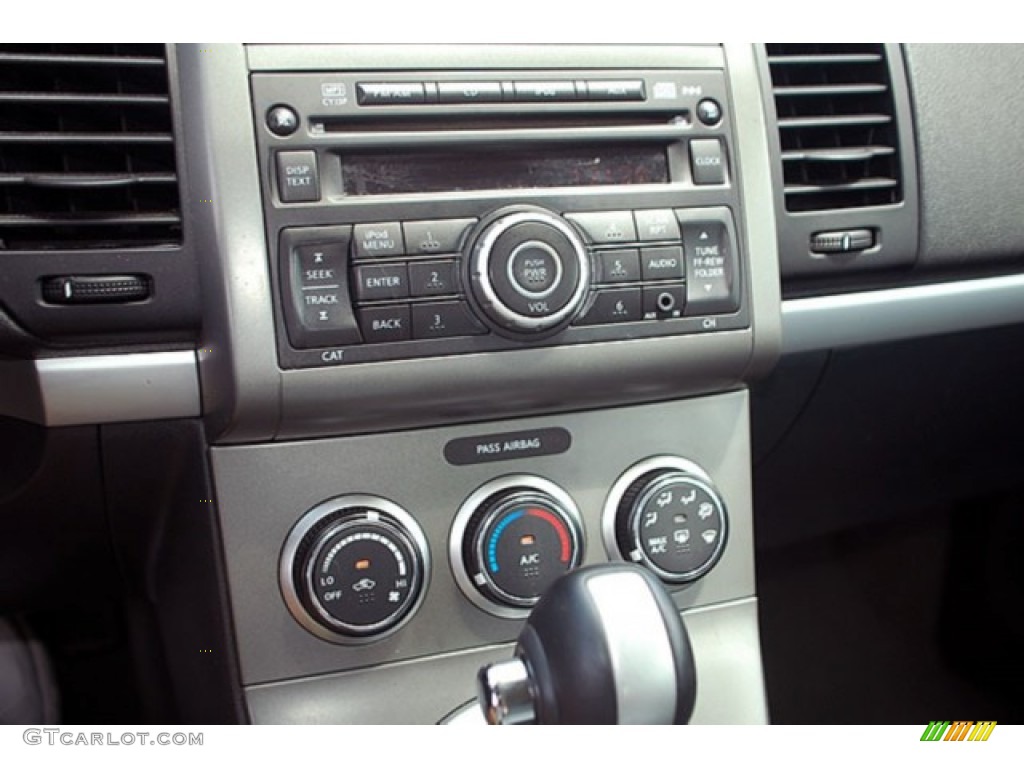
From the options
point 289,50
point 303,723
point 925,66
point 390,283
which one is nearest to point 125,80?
point 289,50

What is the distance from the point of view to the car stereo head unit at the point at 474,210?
642mm

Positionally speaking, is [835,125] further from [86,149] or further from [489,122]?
[86,149]

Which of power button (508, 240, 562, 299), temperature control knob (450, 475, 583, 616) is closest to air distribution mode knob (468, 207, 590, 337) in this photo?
power button (508, 240, 562, 299)

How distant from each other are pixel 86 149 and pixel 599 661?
464 mm

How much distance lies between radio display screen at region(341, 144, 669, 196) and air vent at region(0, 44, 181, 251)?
0.14m

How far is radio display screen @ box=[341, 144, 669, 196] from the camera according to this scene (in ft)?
2.17

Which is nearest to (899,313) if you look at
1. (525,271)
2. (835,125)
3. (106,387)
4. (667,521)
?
(835,125)

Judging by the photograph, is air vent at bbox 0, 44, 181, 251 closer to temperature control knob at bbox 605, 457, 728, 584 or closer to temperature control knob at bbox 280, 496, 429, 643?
temperature control knob at bbox 280, 496, 429, 643

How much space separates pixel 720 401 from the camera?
80 centimetres

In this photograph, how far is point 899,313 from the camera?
2.94 feet

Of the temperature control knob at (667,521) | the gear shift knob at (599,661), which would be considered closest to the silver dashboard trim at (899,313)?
the temperature control knob at (667,521)

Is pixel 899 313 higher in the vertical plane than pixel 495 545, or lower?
higher

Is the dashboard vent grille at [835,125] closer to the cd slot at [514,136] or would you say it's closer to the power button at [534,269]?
the cd slot at [514,136]

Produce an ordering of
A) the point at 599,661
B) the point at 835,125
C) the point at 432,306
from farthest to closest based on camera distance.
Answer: the point at 835,125
the point at 432,306
the point at 599,661
